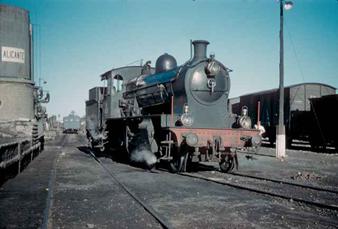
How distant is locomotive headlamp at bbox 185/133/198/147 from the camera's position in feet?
27.0

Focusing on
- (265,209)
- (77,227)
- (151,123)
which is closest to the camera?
(77,227)

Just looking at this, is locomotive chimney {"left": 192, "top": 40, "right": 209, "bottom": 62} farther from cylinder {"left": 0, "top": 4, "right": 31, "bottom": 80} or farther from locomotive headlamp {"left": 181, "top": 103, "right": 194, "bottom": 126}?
cylinder {"left": 0, "top": 4, "right": 31, "bottom": 80}

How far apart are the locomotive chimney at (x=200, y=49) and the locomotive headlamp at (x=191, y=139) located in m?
2.48

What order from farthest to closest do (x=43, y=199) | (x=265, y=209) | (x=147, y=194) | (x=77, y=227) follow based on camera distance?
(x=147, y=194), (x=43, y=199), (x=265, y=209), (x=77, y=227)

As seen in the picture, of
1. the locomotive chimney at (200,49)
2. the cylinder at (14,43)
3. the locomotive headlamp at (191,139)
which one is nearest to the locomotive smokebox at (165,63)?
the locomotive chimney at (200,49)

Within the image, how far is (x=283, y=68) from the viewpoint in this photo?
594 inches

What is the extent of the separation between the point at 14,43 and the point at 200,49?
35.1 feet

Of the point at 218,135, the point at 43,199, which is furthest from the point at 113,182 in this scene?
the point at 218,135

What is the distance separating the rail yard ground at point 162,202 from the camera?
4.64 metres

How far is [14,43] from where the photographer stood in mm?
15945

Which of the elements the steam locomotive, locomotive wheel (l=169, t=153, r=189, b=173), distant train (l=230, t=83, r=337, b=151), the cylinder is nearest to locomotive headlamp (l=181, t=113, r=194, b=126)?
the steam locomotive

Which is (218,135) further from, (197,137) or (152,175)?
(152,175)

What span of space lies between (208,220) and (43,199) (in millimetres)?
3202

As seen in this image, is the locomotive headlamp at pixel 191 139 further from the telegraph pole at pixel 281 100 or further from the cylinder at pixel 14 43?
the cylinder at pixel 14 43
